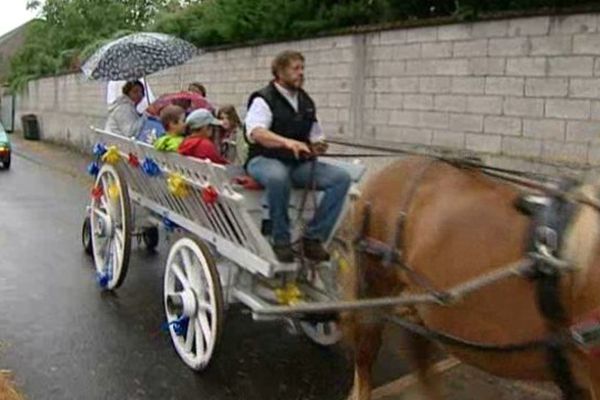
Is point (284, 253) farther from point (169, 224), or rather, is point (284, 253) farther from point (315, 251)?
point (169, 224)

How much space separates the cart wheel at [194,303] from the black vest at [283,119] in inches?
31.7

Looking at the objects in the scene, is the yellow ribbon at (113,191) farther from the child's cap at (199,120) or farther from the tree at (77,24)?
the tree at (77,24)

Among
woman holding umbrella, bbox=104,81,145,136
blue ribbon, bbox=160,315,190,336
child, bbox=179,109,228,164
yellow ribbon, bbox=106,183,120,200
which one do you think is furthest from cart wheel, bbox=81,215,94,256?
blue ribbon, bbox=160,315,190,336

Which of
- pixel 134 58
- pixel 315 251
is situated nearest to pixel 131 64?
pixel 134 58

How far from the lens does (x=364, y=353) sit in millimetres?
4629

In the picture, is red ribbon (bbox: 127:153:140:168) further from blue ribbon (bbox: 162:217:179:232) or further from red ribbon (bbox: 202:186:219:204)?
red ribbon (bbox: 202:186:219:204)

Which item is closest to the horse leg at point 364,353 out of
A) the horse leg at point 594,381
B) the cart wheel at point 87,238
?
the horse leg at point 594,381

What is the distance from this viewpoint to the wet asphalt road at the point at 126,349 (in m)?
5.25

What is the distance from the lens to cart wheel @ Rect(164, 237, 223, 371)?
5.28 meters

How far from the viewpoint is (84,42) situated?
94.0 feet

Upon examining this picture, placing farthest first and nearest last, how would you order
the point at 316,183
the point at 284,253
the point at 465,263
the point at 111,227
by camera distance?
the point at 111,227, the point at 316,183, the point at 284,253, the point at 465,263

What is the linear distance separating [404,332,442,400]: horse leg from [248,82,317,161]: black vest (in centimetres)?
141

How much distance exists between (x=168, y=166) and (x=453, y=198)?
2.87m

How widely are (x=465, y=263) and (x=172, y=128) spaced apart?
11.9 feet
